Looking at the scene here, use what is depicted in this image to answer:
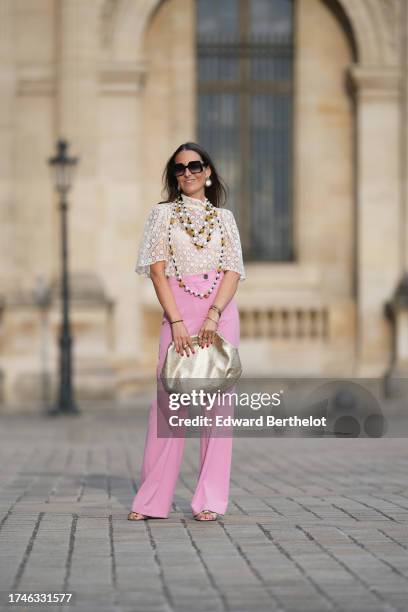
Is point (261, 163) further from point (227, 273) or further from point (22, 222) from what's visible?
point (227, 273)

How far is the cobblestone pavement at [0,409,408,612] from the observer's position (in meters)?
5.52

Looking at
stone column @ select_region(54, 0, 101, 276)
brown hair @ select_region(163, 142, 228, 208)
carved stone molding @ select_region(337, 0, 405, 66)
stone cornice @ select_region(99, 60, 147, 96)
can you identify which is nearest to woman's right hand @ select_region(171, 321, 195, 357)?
brown hair @ select_region(163, 142, 228, 208)

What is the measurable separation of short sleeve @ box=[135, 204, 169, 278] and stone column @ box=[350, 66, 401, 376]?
1636 centimetres

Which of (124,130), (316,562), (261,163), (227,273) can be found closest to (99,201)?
(124,130)

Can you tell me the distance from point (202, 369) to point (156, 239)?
739mm

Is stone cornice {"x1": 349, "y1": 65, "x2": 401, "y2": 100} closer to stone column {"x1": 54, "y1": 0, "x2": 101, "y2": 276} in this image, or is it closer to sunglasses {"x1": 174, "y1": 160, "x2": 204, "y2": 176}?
stone column {"x1": 54, "y1": 0, "x2": 101, "y2": 276}

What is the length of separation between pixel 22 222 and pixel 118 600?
18393mm

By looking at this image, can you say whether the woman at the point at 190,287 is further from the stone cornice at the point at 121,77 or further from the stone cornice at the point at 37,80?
the stone cornice at the point at 37,80

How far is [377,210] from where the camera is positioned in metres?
23.9

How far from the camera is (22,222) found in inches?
923

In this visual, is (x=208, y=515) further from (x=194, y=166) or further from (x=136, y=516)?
(x=194, y=166)

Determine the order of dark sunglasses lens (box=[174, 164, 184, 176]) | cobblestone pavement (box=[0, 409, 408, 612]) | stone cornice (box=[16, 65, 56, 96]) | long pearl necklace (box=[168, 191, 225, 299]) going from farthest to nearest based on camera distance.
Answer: stone cornice (box=[16, 65, 56, 96]) < dark sunglasses lens (box=[174, 164, 184, 176]) < long pearl necklace (box=[168, 191, 225, 299]) < cobblestone pavement (box=[0, 409, 408, 612])

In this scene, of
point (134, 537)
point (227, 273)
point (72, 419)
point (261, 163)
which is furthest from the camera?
point (261, 163)

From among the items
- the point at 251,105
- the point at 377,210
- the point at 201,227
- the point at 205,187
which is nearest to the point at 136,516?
the point at 201,227
